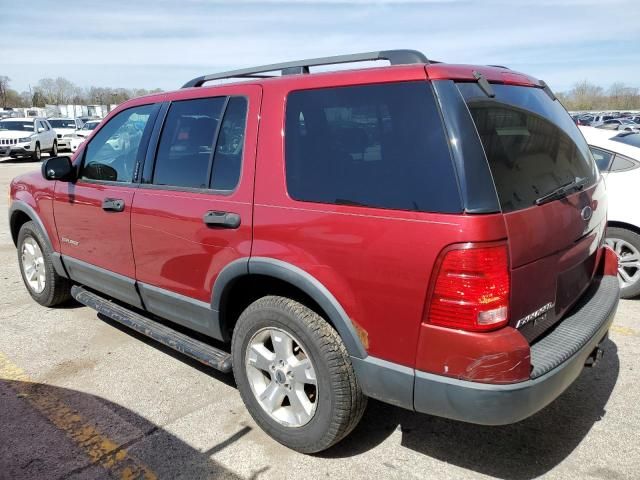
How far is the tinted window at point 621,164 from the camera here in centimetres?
509

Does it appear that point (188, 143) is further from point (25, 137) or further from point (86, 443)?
point (25, 137)

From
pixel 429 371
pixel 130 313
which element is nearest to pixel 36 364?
pixel 130 313

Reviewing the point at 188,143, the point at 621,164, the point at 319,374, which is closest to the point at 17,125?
the point at 188,143

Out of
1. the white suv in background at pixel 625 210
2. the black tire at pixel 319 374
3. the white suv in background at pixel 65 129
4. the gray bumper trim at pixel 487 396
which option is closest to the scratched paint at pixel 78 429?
the black tire at pixel 319 374

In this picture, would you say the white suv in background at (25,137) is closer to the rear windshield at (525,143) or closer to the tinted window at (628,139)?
the tinted window at (628,139)

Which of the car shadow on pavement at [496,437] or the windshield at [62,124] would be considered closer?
the car shadow on pavement at [496,437]

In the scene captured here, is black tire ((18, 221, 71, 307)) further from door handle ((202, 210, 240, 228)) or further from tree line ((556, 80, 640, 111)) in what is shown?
tree line ((556, 80, 640, 111))

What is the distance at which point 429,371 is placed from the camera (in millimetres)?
2209

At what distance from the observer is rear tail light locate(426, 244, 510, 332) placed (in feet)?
6.77

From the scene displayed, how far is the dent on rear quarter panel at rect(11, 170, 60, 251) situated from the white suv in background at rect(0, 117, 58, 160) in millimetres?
18967

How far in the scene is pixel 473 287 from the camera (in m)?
2.08

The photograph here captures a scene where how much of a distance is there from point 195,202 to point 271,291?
682mm

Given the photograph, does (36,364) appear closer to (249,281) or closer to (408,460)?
(249,281)

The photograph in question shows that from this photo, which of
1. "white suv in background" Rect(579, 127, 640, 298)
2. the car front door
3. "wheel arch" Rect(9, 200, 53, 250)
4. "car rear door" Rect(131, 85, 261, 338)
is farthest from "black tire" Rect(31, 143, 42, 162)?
"white suv in background" Rect(579, 127, 640, 298)
